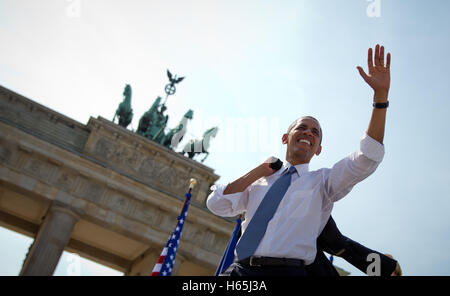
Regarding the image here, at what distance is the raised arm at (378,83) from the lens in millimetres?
2527

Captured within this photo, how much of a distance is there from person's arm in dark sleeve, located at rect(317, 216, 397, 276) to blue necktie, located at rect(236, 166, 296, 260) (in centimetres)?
36

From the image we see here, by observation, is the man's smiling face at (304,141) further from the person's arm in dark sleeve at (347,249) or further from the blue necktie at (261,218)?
the person's arm in dark sleeve at (347,249)

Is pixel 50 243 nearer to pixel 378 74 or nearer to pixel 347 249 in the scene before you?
pixel 347 249

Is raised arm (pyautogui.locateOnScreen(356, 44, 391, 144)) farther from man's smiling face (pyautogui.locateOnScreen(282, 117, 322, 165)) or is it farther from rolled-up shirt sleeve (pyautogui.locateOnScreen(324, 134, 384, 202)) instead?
man's smiling face (pyautogui.locateOnScreen(282, 117, 322, 165))

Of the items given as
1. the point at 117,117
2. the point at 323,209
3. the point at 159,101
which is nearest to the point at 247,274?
the point at 323,209

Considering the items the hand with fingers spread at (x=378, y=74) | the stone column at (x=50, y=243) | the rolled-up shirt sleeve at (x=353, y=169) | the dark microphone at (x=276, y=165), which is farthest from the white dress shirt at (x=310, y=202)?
the stone column at (x=50, y=243)

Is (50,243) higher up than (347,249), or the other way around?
(50,243)

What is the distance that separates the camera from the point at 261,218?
278 centimetres

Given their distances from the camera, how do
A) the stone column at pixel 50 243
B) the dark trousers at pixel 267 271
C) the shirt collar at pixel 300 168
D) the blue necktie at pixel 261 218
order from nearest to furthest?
the dark trousers at pixel 267 271, the blue necktie at pixel 261 218, the shirt collar at pixel 300 168, the stone column at pixel 50 243

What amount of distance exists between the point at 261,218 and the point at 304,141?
2.28ft

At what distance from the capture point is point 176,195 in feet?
77.6

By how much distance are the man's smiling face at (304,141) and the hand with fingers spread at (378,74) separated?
60 centimetres

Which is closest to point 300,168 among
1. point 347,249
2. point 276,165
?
point 276,165
